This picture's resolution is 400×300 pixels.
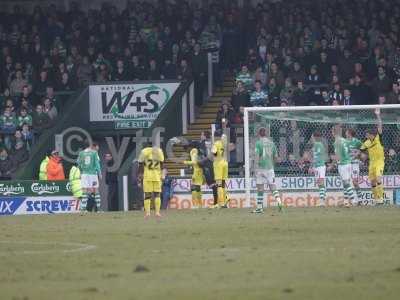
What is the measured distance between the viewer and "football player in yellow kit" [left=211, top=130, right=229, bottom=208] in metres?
31.8

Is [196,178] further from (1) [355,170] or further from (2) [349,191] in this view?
(1) [355,170]

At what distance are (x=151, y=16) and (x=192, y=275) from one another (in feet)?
80.9

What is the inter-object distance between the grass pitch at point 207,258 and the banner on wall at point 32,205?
738 centimetres

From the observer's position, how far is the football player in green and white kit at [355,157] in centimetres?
3134

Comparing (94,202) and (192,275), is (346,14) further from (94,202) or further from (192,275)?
(192,275)

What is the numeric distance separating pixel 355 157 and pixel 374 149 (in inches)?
36.3

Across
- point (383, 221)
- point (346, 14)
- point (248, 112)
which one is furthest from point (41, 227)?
point (346, 14)

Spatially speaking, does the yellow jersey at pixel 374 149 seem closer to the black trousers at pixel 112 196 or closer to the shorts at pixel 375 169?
the shorts at pixel 375 169

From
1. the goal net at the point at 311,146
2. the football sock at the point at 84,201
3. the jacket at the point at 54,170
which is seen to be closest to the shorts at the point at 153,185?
the goal net at the point at 311,146

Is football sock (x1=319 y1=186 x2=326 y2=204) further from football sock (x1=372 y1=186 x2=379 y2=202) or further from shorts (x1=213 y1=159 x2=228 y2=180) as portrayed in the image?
shorts (x1=213 y1=159 x2=228 y2=180)

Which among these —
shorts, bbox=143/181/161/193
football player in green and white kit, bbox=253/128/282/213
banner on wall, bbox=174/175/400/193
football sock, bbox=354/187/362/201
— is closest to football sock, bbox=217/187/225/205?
banner on wall, bbox=174/175/400/193

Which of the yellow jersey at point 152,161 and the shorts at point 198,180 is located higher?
the yellow jersey at point 152,161

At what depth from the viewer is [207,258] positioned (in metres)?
17.5

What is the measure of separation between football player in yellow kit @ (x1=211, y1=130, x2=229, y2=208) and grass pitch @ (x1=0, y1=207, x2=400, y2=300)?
15.0 feet
